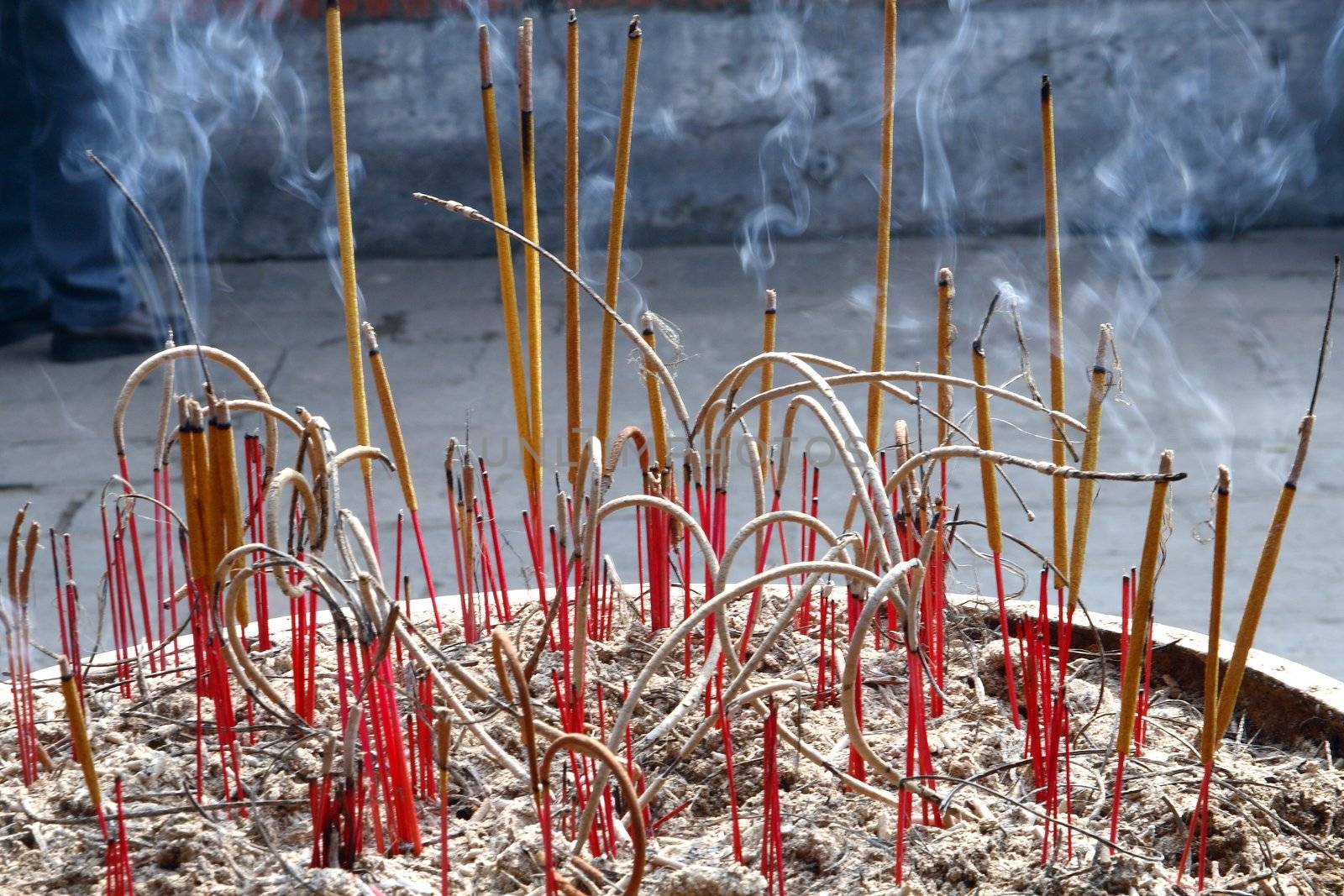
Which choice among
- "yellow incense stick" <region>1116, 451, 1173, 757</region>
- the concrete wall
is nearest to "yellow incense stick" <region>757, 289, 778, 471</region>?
"yellow incense stick" <region>1116, 451, 1173, 757</region>

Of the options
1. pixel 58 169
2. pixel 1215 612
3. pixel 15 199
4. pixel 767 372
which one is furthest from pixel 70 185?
pixel 1215 612

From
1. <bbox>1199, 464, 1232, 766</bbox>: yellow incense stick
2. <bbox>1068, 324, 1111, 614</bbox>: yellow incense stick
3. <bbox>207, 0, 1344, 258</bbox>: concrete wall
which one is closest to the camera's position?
<bbox>1199, 464, 1232, 766</bbox>: yellow incense stick

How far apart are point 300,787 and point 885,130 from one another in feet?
1.75

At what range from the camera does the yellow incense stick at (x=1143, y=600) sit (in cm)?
61

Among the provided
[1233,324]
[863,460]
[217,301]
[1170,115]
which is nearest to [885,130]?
[863,460]

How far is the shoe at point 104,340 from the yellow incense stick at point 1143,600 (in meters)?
2.55

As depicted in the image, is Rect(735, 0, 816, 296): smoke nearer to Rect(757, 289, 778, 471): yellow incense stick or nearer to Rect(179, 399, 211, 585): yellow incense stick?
Rect(757, 289, 778, 471): yellow incense stick

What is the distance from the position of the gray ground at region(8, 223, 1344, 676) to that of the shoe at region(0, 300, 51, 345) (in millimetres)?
73

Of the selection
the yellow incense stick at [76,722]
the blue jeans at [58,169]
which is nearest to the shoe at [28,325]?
the blue jeans at [58,169]

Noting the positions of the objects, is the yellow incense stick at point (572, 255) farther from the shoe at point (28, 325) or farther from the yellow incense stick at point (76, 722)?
the shoe at point (28, 325)

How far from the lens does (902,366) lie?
268cm

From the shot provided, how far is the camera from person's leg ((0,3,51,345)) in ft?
8.95

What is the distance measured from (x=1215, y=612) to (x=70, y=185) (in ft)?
8.68

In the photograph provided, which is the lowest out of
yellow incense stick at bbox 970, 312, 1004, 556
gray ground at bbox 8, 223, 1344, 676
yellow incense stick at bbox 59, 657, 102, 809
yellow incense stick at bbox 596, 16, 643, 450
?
gray ground at bbox 8, 223, 1344, 676
